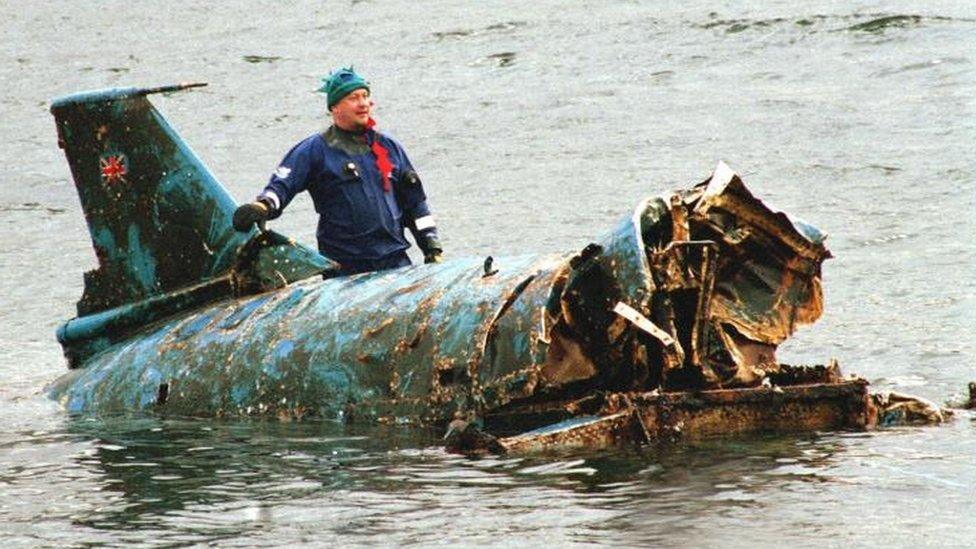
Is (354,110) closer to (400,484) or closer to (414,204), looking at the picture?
(414,204)

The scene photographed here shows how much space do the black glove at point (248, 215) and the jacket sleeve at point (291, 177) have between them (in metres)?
0.17

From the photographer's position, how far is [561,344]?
10828mm

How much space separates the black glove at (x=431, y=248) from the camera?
1318 cm

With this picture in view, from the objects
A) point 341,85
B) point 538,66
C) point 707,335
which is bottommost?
point 707,335

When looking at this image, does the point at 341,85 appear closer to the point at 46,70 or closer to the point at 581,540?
the point at 581,540

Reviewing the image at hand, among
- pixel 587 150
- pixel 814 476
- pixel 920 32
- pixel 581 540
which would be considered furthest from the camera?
pixel 920 32

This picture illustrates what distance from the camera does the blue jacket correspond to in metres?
12.8

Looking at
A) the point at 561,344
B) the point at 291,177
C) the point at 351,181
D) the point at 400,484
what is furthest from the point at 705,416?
the point at 291,177

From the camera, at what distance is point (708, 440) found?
10.6 metres

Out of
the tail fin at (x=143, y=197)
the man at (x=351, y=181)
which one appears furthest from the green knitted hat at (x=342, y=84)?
the tail fin at (x=143, y=197)

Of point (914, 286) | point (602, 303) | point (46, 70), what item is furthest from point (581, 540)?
point (46, 70)

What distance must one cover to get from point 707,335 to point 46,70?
22271mm

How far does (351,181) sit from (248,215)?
0.80 m

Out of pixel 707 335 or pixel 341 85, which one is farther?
pixel 341 85
